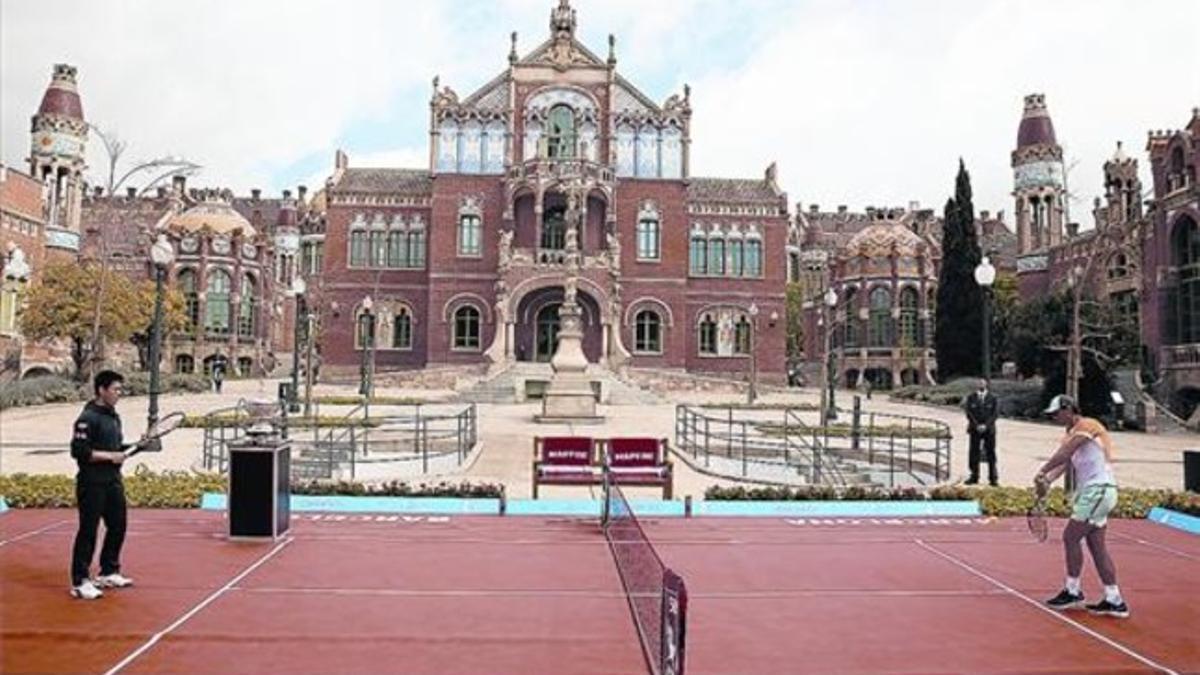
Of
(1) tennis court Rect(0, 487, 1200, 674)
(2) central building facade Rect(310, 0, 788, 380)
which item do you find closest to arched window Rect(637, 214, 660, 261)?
(2) central building facade Rect(310, 0, 788, 380)

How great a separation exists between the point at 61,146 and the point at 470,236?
29740mm

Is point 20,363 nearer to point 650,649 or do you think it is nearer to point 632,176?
point 632,176

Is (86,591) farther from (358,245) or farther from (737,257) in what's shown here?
(737,257)

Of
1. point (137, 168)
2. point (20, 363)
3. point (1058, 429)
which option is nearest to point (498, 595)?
point (137, 168)

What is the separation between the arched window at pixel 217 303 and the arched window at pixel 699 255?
33.4m

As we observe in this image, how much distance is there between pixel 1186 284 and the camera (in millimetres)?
38781

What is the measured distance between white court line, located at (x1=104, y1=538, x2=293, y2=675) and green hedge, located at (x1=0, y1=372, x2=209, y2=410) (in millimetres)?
29817

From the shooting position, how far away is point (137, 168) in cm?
2831

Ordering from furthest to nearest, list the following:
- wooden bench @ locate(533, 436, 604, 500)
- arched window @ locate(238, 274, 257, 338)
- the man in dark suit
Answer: arched window @ locate(238, 274, 257, 338)
the man in dark suit
wooden bench @ locate(533, 436, 604, 500)

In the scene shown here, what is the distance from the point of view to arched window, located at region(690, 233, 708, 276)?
57.3 m

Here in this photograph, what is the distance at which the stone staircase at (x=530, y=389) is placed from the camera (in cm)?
4156

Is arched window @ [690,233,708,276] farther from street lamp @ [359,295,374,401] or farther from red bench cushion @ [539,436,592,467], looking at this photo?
red bench cushion @ [539,436,592,467]

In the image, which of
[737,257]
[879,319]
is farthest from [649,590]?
[879,319]

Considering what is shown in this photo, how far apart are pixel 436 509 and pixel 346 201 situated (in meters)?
45.7
